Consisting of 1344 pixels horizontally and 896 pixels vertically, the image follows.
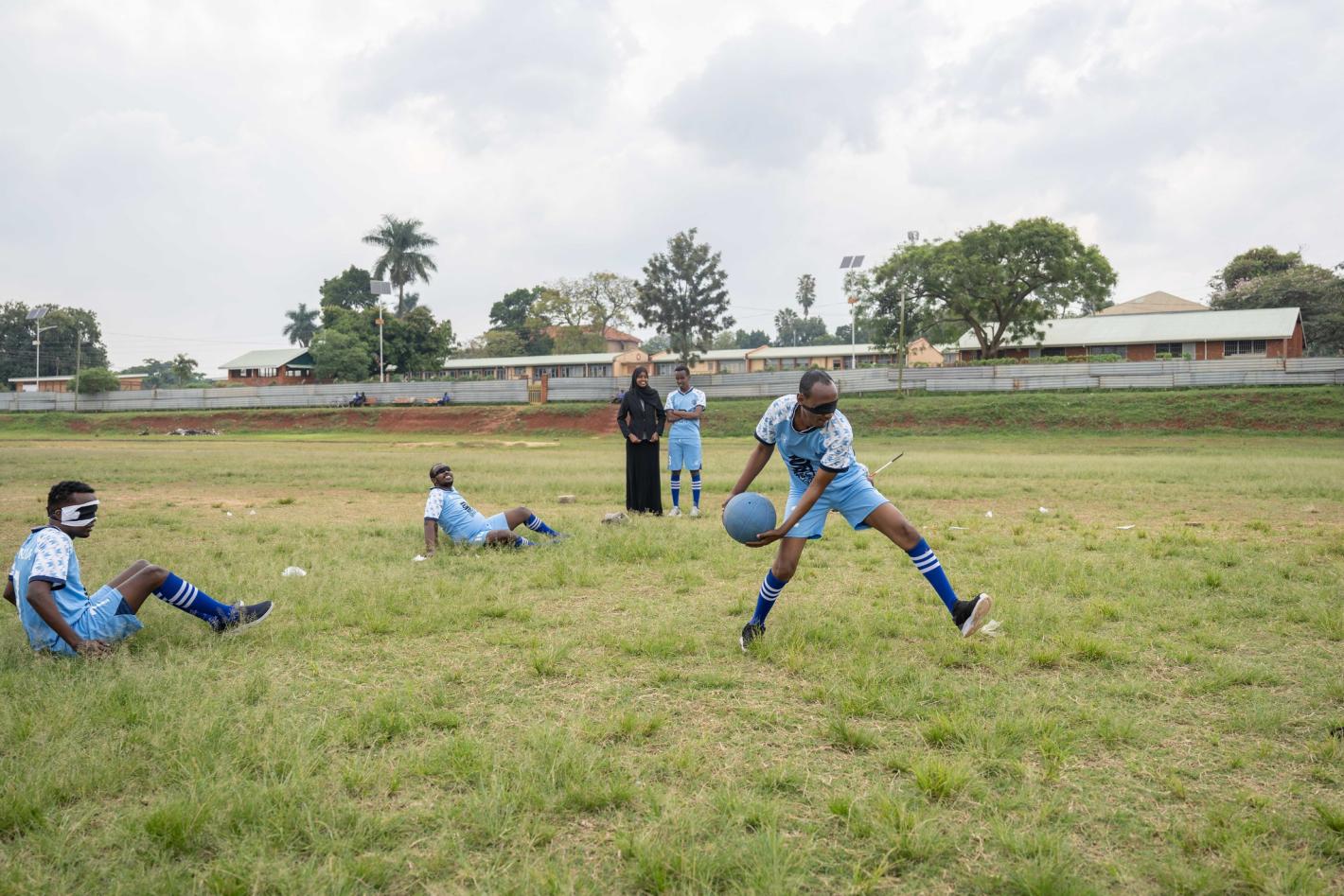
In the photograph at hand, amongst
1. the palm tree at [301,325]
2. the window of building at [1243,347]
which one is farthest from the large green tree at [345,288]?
the window of building at [1243,347]

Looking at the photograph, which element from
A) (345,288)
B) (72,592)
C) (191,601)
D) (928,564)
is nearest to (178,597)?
(191,601)

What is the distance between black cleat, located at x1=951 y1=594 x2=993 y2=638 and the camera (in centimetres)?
646

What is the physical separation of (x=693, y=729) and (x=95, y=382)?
77.7 metres

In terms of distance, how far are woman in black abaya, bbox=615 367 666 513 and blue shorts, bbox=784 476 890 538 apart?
22.7 ft

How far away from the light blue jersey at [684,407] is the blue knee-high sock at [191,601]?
7947mm

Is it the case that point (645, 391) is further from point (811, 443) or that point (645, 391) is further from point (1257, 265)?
point (1257, 265)

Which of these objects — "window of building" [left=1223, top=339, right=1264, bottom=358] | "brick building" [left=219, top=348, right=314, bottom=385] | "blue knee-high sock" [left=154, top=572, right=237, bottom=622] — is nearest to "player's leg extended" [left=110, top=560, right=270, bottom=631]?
"blue knee-high sock" [left=154, top=572, right=237, bottom=622]

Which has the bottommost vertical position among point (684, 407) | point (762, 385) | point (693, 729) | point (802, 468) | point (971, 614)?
point (693, 729)

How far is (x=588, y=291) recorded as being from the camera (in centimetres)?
9375

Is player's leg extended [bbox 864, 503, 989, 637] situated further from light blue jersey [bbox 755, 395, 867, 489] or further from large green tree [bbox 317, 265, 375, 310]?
large green tree [bbox 317, 265, 375, 310]

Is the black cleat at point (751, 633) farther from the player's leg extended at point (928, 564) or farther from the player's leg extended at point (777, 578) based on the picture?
the player's leg extended at point (928, 564)

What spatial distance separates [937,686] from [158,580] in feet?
18.1

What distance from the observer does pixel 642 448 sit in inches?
541

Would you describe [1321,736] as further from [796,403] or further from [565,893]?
[565,893]
